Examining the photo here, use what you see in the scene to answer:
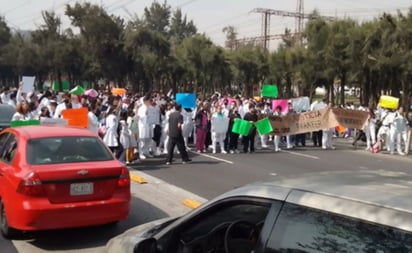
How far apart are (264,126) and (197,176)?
274 inches

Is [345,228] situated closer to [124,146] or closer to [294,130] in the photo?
[124,146]

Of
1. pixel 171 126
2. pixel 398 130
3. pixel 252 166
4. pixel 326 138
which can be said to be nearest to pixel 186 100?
pixel 171 126

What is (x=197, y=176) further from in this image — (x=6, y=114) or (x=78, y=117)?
(x=6, y=114)

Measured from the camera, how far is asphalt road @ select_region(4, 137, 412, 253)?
7504 mm

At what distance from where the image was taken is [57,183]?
7086 mm

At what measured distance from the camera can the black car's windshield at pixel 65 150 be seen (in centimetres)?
747

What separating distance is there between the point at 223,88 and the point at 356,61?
1004 inches

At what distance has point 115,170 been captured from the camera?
755cm

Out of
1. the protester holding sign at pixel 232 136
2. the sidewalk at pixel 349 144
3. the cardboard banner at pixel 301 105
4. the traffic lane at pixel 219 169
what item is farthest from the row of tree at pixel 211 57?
the traffic lane at pixel 219 169

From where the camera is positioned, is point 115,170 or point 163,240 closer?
point 163,240

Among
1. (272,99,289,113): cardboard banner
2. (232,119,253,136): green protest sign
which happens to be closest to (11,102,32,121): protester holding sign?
(232,119,253,136): green protest sign

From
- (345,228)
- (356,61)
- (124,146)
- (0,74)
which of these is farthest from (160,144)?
(0,74)

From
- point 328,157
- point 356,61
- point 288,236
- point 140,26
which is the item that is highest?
point 140,26

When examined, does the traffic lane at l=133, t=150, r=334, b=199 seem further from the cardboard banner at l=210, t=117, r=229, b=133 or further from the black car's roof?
the black car's roof
